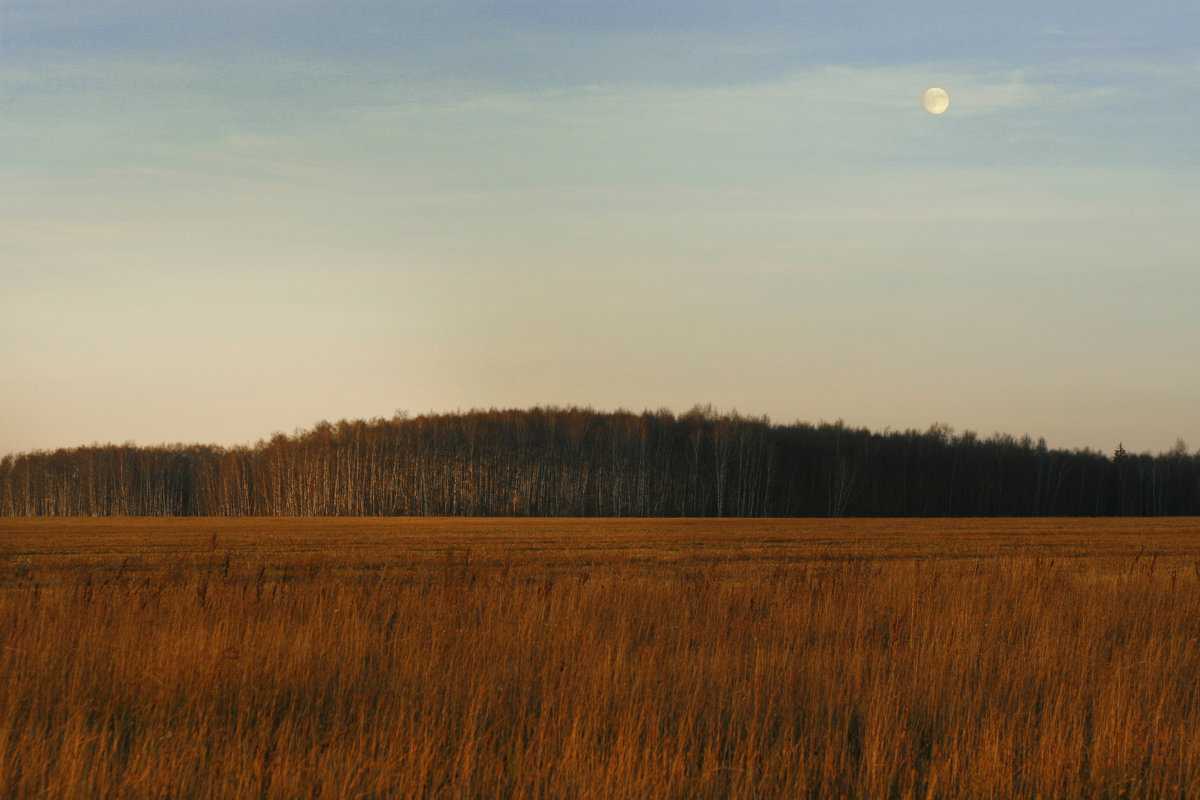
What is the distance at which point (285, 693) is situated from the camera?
7.71m

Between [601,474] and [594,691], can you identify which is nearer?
[594,691]

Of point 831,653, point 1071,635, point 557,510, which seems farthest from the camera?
point 557,510

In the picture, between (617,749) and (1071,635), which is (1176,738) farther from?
(617,749)

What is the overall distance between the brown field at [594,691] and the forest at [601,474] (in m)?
91.9

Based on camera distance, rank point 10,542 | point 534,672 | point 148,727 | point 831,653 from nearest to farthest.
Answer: point 148,727, point 534,672, point 831,653, point 10,542

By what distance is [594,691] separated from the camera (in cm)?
742

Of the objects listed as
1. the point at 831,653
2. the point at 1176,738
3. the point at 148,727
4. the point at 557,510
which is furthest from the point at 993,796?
the point at 557,510

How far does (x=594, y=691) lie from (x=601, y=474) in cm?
10172

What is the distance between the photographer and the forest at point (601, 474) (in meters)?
109

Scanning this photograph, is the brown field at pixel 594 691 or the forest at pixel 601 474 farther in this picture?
the forest at pixel 601 474

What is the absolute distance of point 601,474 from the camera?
109 meters

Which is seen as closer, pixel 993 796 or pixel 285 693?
pixel 993 796

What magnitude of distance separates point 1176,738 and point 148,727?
776 cm

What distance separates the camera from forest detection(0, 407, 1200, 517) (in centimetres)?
10938
